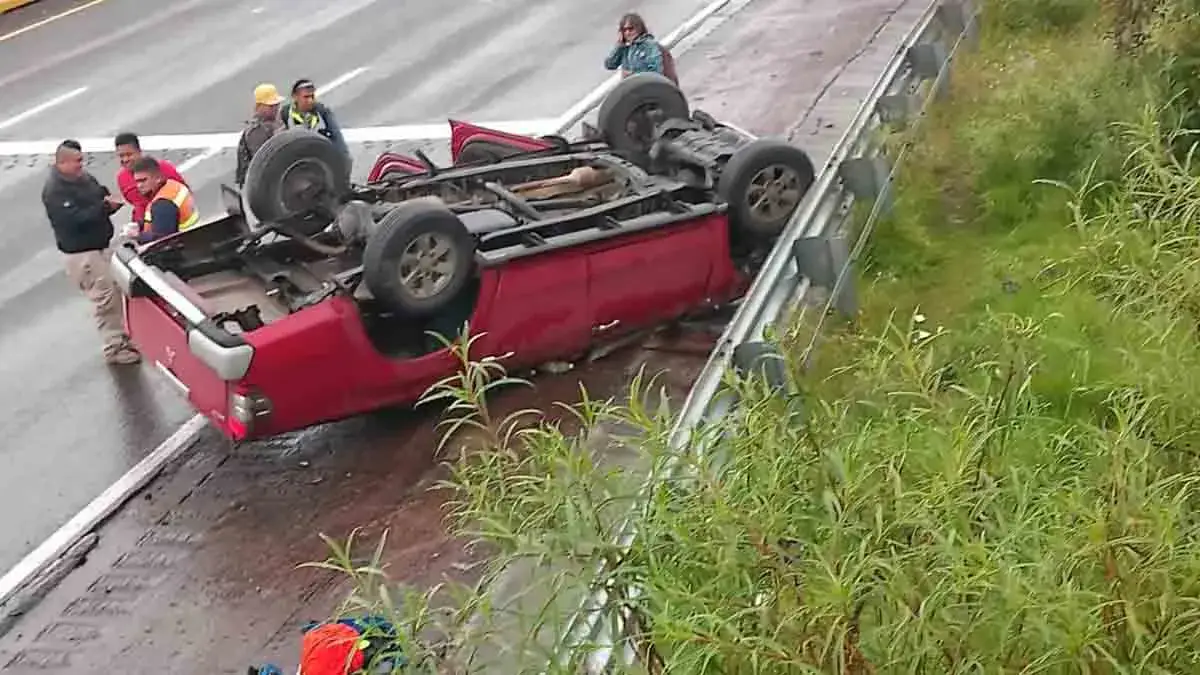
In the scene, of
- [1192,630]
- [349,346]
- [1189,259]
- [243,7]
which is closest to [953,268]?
[1189,259]

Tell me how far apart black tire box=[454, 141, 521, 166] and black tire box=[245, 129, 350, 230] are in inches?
51.0

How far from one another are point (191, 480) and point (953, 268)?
4.82 metres

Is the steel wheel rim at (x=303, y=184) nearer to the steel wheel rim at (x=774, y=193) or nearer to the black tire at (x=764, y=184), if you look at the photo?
the black tire at (x=764, y=184)

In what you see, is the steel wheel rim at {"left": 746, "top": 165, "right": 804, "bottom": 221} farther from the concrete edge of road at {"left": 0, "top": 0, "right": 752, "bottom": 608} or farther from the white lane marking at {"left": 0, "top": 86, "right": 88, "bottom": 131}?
the white lane marking at {"left": 0, "top": 86, "right": 88, "bottom": 131}

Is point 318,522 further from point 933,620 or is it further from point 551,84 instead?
point 551,84

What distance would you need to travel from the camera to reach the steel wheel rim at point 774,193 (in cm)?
885

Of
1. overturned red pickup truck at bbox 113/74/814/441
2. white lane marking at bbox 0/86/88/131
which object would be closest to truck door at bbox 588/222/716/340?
overturned red pickup truck at bbox 113/74/814/441

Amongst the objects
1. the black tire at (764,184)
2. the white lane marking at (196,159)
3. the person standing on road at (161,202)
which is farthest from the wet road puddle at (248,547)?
the white lane marking at (196,159)

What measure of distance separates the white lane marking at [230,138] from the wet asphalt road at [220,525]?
4110mm

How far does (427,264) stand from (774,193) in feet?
7.81

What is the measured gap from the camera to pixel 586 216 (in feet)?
27.8

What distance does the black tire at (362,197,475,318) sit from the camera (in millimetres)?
7707

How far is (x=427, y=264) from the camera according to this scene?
Answer: 7.82 m

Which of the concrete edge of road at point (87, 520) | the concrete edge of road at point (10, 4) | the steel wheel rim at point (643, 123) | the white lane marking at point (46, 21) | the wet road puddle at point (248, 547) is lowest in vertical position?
the wet road puddle at point (248, 547)
